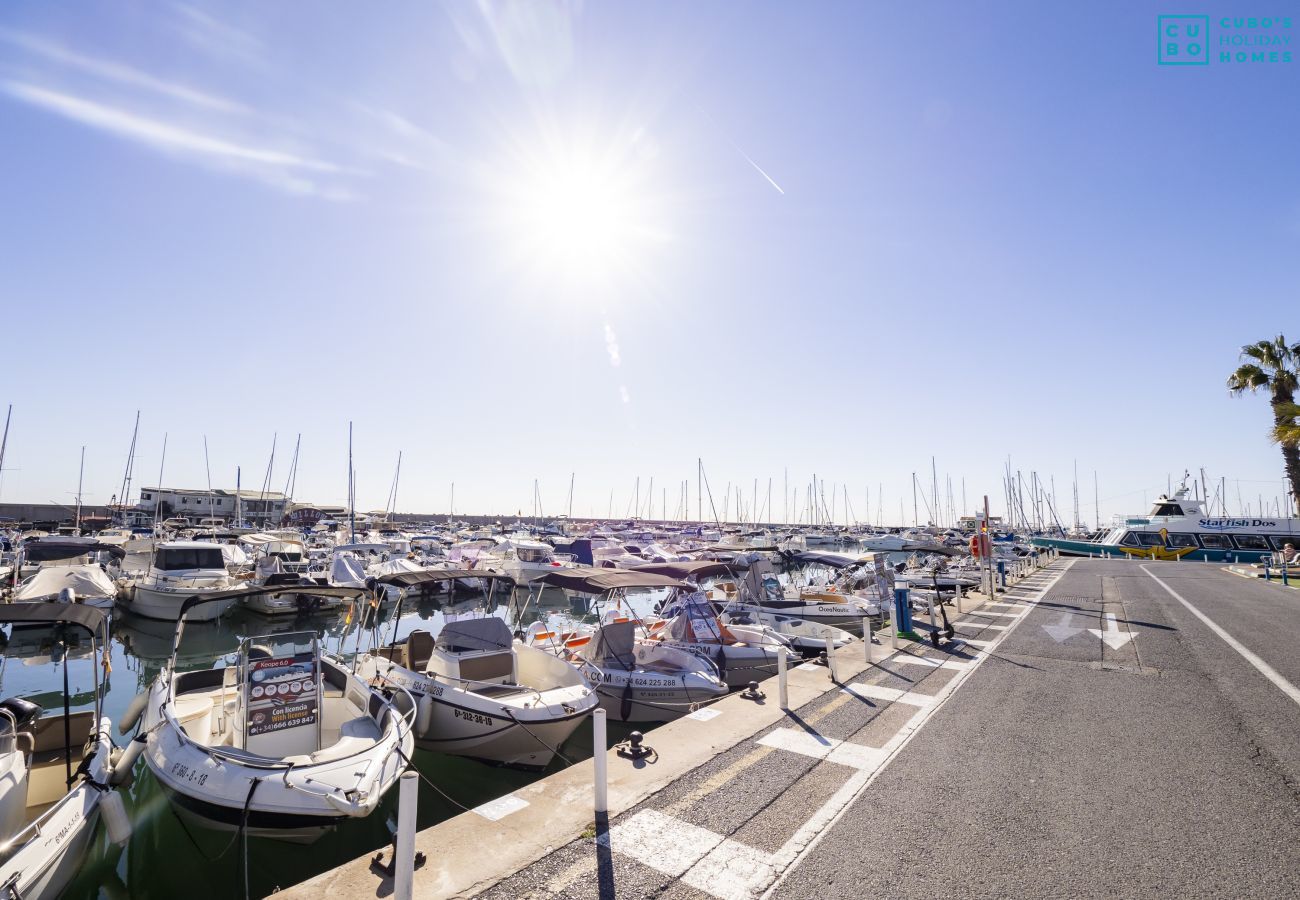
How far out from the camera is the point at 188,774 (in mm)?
7418

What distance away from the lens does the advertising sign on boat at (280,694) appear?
27.5ft

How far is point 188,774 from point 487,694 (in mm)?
5049

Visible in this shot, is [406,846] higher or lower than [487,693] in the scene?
higher

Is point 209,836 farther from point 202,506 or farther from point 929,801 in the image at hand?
point 202,506

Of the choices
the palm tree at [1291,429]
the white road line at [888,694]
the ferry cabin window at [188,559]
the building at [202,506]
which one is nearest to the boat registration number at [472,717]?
the white road line at [888,694]

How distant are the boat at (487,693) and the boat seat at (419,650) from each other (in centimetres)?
2

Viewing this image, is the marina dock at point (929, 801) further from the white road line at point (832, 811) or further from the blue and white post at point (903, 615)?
the blue and white post at point (903, 615)

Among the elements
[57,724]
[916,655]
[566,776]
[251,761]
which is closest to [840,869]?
[566,776]

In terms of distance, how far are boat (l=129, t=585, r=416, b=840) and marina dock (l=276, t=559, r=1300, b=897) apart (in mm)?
2240

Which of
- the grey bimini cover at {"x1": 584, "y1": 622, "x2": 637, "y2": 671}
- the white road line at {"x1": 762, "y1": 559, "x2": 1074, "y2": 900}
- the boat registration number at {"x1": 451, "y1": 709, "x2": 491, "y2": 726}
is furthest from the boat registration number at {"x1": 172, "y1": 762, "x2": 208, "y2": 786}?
the grey bimini cover at {"x1": 584, "y1": 622, "x2": 637, "y2": 671}

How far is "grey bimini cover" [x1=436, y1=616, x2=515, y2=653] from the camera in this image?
12.4 meters

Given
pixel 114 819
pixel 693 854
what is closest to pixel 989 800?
pixel 693 854

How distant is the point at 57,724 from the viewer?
9.61 meters

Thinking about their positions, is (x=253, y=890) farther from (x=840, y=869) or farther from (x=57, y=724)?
(x=840, y=869)
